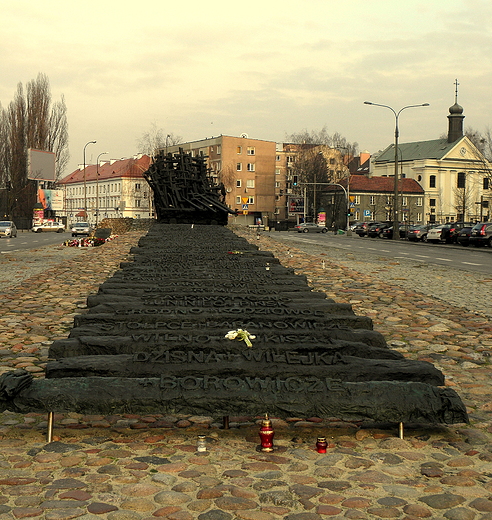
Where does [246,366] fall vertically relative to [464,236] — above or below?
above

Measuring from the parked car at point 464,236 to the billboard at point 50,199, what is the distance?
164 feet

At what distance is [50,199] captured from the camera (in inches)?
3063

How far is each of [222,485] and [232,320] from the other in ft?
6.34

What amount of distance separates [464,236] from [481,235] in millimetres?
1689

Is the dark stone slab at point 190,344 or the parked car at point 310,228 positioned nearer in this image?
the dark stone slab at point 190,344

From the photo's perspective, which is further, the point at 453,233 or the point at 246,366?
the point at 453,233

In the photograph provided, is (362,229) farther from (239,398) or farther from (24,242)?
(239,398)

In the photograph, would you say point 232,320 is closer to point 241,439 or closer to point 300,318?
point 300,318

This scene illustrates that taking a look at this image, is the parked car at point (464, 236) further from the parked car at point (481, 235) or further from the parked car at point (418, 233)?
the parked car at point (418, 233)

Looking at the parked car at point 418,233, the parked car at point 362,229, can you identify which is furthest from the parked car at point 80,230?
the parked car at point 362,229

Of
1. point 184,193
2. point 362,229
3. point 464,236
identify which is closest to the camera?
point 184,193

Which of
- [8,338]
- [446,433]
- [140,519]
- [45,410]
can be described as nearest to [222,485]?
[140,519]

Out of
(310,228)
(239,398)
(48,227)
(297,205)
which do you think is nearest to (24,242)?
(48,227)

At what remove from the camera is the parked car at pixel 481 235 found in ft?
128
